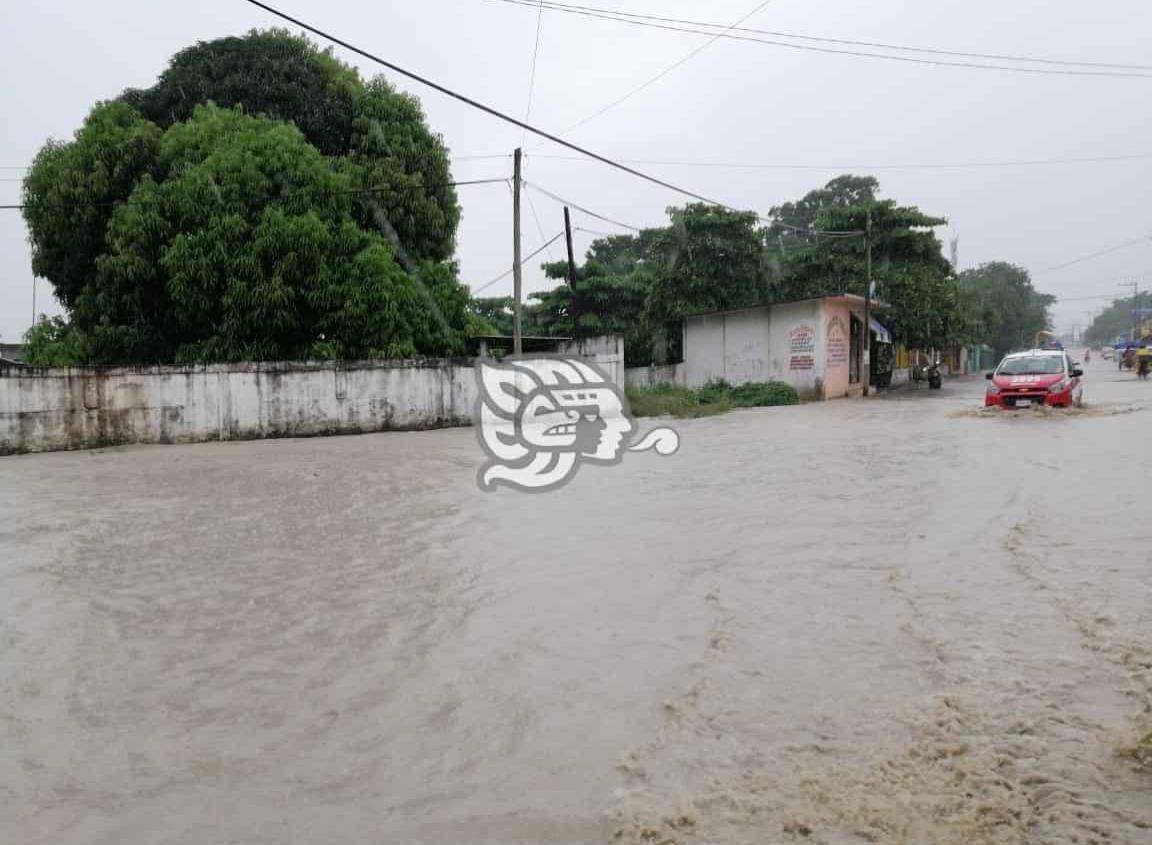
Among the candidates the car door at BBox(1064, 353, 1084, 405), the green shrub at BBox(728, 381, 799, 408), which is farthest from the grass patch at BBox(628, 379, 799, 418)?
the car door at BBox(1064, 353, 1084, 405)

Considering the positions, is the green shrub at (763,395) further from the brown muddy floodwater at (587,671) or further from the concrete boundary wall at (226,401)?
the brown muddy floodwater at (587,671)

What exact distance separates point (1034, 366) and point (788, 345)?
30.0 feet

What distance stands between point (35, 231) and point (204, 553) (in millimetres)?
15543

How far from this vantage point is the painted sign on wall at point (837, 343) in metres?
25.0

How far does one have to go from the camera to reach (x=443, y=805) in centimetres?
270

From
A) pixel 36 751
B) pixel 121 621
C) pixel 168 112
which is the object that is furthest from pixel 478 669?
pixel 168 112

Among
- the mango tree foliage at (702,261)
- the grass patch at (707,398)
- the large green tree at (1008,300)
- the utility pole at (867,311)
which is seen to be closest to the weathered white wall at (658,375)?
the mango tree foliage at (702,261)

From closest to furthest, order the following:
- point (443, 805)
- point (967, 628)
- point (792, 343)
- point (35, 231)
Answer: point (443, 805), point (967, 628), point (35, 231), point (792, 343)

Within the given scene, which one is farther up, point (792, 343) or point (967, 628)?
point (792, 343)

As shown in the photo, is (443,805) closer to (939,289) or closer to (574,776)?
(574,776)

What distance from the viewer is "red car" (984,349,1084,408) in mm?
15992

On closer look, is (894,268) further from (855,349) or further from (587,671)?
(587,671)

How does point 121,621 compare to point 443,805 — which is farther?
point 121,621

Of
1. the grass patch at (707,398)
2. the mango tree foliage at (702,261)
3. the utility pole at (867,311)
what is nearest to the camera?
the grass patch at (707,398)
